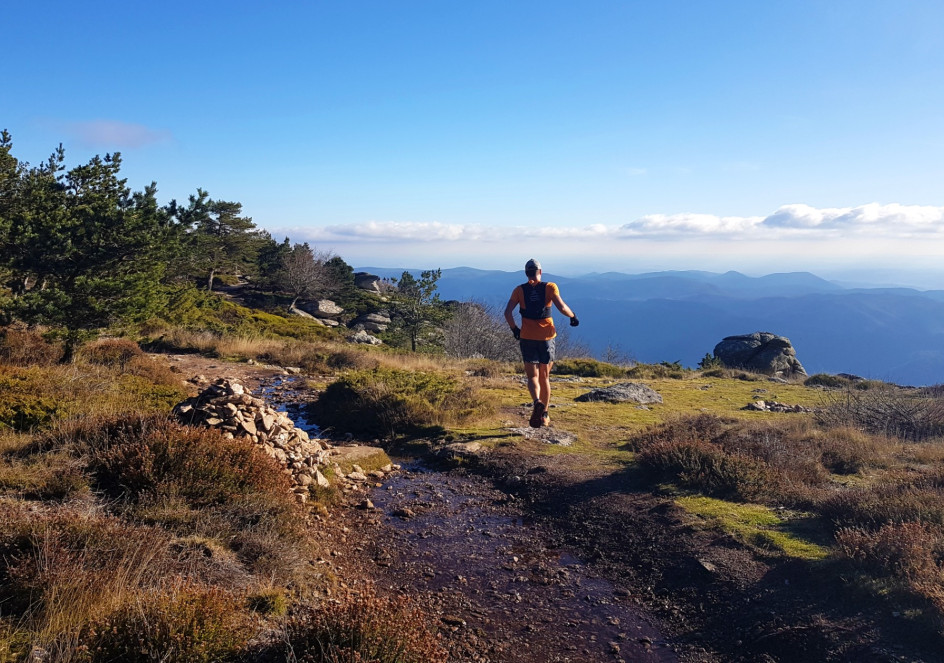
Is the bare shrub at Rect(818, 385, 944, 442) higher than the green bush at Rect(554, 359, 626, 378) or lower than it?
higher

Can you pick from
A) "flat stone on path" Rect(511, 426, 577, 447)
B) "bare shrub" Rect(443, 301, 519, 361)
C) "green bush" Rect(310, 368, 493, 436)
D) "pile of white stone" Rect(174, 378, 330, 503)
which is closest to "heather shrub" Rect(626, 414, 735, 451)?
"flat stone on path" Rect(511, 426, 577, 447)

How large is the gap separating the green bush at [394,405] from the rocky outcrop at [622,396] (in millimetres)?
3429

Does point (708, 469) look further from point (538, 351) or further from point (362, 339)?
point (362, 339)

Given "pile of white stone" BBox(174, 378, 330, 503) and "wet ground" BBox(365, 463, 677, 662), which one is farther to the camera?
"pile of white stone" BBox(174, 378, 330, 503)

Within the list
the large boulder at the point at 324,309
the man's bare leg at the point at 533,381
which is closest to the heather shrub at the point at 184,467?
the man's bare leg at the point at 533,381

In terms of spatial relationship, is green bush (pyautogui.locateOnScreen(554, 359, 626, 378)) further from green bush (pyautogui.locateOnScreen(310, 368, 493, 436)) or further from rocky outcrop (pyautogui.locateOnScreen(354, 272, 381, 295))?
rocky outcrop (pyautogui.locateOnScreen(354, 272, 381, 295))

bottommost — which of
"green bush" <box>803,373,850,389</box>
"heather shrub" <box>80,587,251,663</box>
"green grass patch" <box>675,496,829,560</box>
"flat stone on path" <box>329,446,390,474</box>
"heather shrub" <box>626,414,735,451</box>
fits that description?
"green bush" <box>803,373,850,389</box>

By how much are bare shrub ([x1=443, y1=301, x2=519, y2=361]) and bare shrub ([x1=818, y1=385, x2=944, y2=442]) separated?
21.0 m

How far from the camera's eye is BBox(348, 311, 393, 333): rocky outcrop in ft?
138

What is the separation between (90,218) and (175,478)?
8.45 metres

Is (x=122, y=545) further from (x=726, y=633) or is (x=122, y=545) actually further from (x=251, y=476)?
(x=726, y=633)

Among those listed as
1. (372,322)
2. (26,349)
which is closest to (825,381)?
(26,349)

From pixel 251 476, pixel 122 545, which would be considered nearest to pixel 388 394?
pixel 251 476

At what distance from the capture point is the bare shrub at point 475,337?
32.0 meters
